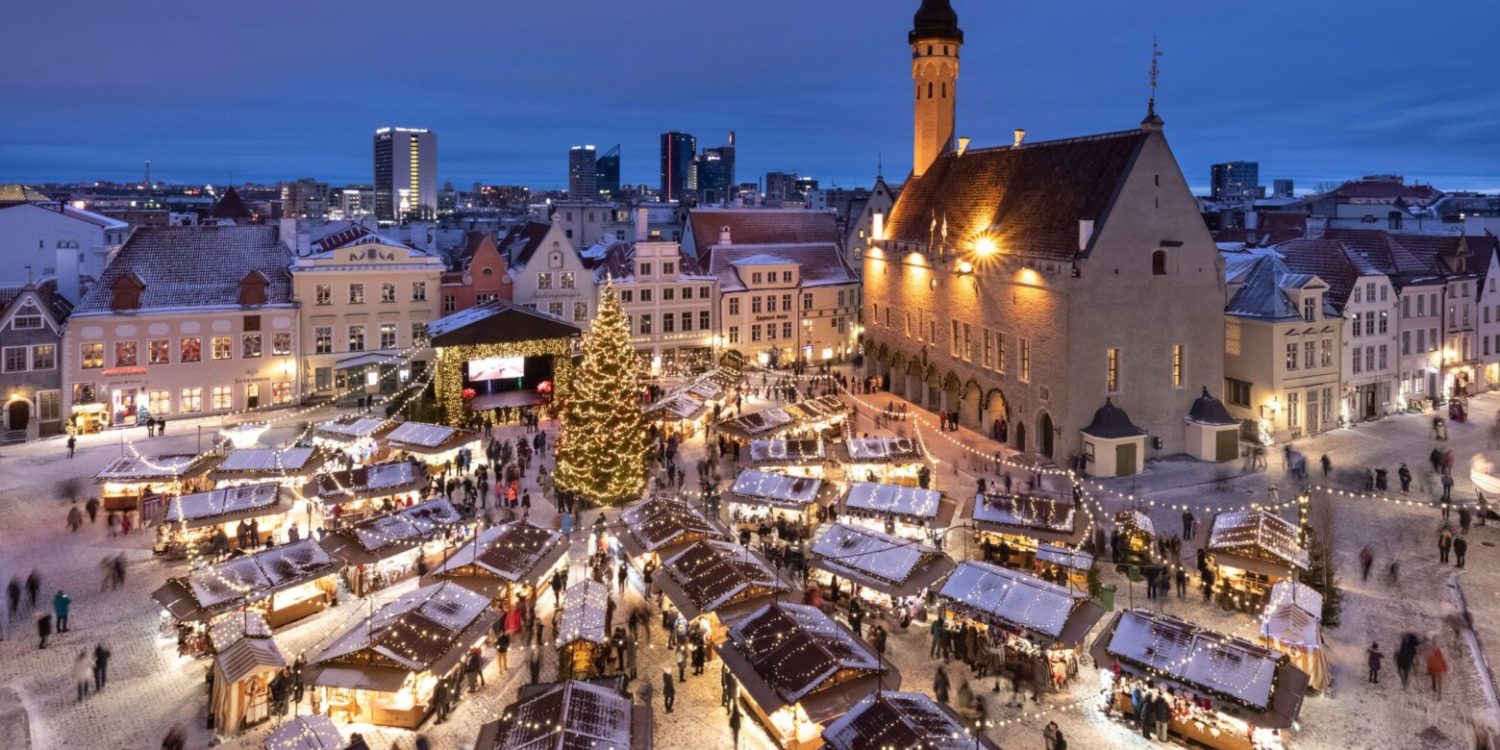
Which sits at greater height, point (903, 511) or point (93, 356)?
point (93, 356)

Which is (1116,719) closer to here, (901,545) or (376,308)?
(901,545)

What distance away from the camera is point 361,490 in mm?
32719

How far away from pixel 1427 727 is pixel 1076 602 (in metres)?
7.27

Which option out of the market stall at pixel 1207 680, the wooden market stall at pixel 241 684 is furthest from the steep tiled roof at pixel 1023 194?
the wooden market stall at pixel 241 684

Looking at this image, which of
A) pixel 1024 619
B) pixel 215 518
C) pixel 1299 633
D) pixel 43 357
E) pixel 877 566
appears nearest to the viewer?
pixel 1299 633

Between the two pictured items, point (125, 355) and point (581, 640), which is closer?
point (581, 640)

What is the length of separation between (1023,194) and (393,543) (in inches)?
1375

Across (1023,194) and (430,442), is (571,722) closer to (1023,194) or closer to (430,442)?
(430,442)

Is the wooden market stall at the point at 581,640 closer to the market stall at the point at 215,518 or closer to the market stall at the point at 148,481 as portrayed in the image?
the market stall at the point at 215,518

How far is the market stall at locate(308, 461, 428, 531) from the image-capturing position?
32.4 meters

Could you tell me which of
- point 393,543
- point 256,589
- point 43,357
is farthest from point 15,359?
point 256,589

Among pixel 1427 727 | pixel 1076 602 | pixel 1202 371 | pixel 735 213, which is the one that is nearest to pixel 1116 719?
pixel 1076 602

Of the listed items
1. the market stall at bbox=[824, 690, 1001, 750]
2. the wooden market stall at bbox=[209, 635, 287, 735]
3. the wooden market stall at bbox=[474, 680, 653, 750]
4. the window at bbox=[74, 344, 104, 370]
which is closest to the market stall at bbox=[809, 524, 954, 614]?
the market stall at bbox=[824, 690, 1001, 750]

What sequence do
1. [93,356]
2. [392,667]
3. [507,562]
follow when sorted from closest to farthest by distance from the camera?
[392,667] < [507,562] < [93,356]
